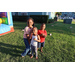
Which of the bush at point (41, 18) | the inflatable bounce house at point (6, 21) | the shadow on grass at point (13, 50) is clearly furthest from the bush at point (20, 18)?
the shadow on grass at point (13, 50)

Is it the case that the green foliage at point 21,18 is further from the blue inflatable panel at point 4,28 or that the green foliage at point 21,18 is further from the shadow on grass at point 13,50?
the shadow on grass at point 13,50

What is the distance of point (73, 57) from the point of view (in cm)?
268

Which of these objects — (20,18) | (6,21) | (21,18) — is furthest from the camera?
(20,18)

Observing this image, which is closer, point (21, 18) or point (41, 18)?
point (41, 18)

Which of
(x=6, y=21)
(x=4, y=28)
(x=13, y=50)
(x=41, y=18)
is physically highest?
(x=41, y=18)

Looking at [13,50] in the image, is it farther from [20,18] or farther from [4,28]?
[20,18]

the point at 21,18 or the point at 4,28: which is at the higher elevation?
the point at 21,18

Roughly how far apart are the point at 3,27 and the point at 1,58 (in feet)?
11.7

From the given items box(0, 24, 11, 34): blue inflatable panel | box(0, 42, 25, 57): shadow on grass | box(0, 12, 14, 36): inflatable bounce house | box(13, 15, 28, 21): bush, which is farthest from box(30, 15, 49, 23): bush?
box(0, 42, 25, 57): shadow on grass

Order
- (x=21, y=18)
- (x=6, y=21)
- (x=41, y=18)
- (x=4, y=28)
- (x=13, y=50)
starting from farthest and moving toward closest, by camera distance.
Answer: (x=21, y=18) < (x=41, y=18) < (x=6, y=21) < (x=4, y=28) < (x=13, y=50)

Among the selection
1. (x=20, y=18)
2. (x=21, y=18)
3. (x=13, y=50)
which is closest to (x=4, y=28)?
(x=13, y=50)

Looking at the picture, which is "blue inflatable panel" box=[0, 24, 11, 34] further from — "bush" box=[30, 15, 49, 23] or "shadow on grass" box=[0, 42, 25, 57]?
"bush" box=[30, 15, 49, 23]
